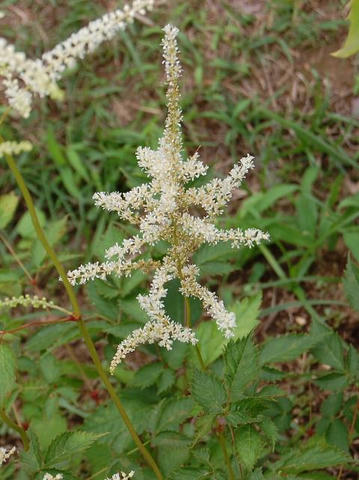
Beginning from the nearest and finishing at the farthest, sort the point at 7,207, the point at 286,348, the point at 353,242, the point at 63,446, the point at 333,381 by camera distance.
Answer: the point at 63,446 < the point at 286,348 < the point at 333,381 < the point at 7,207 < the point at 353,242

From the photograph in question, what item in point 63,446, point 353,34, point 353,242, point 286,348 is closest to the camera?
point 63,446

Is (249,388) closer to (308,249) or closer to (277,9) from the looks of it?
(308,249)

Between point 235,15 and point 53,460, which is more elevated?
point 235,15

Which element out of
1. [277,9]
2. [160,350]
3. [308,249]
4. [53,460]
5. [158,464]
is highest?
[277,9]

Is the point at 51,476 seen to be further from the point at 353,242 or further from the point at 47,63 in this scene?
the point at 353,242

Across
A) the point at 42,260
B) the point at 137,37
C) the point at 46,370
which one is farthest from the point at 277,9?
the point at 46,370

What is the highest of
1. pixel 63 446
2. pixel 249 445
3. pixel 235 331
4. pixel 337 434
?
pixel 235 331

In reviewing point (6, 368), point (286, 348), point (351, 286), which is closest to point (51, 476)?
point (6, 368)
